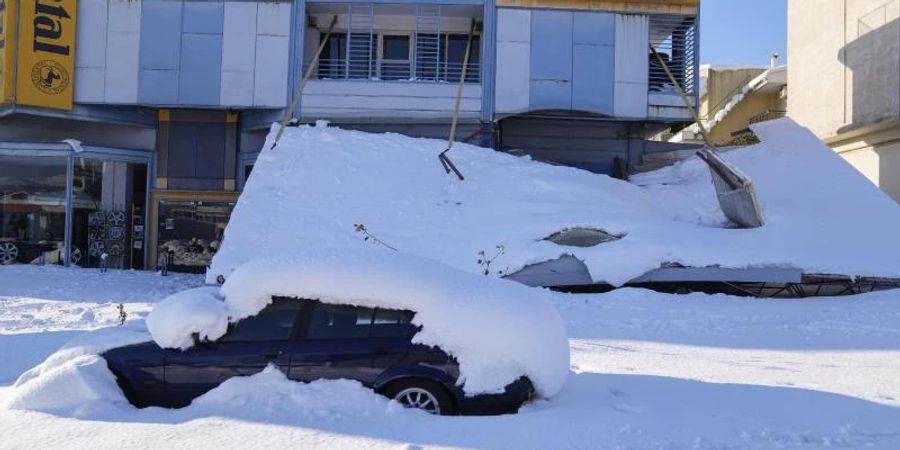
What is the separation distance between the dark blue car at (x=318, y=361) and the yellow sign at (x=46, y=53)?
1550 cm

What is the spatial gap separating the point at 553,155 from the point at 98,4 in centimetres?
1315

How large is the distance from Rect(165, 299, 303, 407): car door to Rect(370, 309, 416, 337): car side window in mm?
651

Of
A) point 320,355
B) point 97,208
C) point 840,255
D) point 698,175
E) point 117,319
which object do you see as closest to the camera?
point 320,355

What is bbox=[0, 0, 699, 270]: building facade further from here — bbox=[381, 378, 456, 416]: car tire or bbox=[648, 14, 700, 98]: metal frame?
bbox=[381, 378, 456, 416]: car tire

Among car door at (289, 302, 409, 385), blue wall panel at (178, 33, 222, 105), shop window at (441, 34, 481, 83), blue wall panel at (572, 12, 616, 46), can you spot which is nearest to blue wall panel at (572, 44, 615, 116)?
blue wall panel at (572, 12, 616, 46)

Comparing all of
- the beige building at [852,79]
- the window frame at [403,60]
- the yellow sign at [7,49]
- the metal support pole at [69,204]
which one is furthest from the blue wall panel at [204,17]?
the beige building at [852,79]

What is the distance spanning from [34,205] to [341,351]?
56.3 ft

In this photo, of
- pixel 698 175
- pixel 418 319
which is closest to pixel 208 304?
pixel 418 319

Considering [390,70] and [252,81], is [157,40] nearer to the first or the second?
[252,81]

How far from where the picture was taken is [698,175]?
17891 millimetres

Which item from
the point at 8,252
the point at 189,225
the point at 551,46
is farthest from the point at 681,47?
the point at 8,252

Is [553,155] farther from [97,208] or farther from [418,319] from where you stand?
[418,319]

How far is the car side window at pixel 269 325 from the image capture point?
5383mm

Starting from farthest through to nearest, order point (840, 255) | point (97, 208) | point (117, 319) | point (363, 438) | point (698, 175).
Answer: point (97, 208), point (698, 175), point (840, 255), point (117, 319), point (363, 438)
